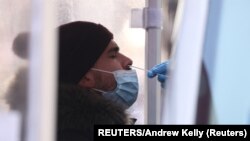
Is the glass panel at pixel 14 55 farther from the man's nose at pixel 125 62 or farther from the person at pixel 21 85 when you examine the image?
the man's nose at pixel 125 62

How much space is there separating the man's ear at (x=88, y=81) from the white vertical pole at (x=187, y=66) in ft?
2.20

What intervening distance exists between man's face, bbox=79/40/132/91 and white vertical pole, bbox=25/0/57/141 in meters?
0.75

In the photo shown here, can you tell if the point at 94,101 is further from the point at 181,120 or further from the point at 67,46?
the point at 181,120

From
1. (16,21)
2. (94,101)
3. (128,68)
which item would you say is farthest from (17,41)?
(128,68)

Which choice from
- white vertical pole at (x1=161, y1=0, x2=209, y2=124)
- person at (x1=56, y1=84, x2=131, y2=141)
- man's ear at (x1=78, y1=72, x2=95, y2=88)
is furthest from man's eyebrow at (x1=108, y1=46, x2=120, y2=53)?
white vertical pole at (x1=161, y1=0, x2=209, y2=124)

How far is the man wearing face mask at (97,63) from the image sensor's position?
150 cm

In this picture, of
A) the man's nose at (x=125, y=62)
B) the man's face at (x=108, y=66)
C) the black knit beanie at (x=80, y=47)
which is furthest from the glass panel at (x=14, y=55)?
the man's nose at (x=125, y=62)

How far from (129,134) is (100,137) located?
7 centimetres

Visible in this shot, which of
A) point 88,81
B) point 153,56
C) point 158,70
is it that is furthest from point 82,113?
point 153,56

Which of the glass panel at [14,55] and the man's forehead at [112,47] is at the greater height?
the man's forehead at [112,47]

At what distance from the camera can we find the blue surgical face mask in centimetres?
161

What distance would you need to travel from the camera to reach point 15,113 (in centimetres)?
83

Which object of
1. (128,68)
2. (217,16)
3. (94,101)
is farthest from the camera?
(128,68)

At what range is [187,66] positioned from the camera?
0.85m
